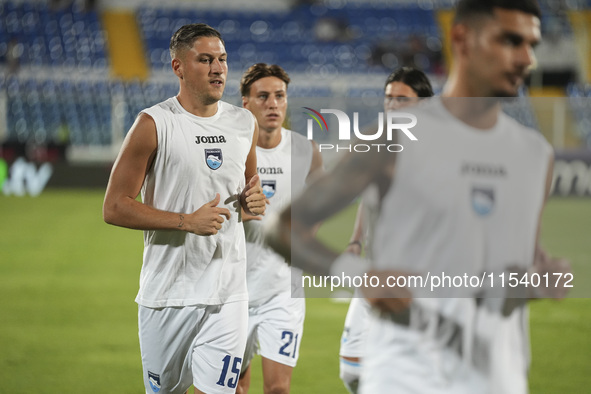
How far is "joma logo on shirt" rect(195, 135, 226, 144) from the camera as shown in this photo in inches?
149

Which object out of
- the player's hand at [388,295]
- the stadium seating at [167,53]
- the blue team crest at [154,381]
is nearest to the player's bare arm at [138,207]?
the blue team crest at [154,381]

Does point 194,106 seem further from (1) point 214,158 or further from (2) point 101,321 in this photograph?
(2) point 101,321

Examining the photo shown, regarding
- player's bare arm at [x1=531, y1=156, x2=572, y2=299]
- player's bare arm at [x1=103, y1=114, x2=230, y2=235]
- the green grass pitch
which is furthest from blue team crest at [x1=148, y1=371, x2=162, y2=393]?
the green grass pitch

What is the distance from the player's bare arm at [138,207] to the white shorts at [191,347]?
0.44 meters

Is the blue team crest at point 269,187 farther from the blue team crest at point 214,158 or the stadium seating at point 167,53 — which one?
the stadium seating at point 167,53

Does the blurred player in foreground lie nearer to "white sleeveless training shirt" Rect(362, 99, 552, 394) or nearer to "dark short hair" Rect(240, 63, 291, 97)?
"dark short hair" Rect(240, 63, 291, 97)

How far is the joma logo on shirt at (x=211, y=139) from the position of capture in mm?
3785

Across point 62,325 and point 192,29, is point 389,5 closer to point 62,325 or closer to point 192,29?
point 62,325

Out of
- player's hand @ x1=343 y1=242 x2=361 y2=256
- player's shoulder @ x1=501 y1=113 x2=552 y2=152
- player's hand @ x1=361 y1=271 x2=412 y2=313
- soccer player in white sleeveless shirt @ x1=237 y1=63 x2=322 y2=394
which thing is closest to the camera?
player's hand @ x1=361 y1=271 x2=412 y2=313

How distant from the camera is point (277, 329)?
16.3ft

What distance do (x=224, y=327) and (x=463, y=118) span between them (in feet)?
6.70

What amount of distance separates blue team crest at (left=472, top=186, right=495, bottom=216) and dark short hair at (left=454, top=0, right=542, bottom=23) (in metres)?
0.45

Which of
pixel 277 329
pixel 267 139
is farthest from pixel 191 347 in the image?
pixel 267 139

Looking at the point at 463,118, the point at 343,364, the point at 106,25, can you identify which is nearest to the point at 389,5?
the point at 106,25
